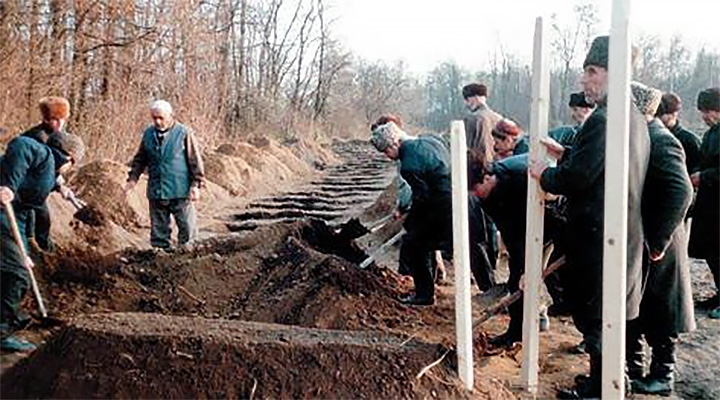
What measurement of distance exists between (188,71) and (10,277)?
11114 millimetres

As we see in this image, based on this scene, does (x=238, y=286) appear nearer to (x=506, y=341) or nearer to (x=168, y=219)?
(x=168, y=219)

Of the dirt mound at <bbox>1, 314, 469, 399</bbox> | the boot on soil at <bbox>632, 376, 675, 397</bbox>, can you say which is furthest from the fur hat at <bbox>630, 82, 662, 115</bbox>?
the dirt mound at <bbox>1, 314, 469, 399</bbox>

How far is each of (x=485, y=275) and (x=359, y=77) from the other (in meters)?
37.8

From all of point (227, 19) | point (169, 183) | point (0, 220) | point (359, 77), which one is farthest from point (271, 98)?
point (0, 220)

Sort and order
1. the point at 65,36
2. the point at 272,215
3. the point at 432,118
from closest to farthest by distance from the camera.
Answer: the point at 65,36 < the point at 272,215 < the point at 432,118

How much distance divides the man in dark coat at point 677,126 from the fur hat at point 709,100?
0.74ft

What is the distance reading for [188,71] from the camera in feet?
46.6

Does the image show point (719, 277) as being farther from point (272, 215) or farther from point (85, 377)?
point (272, 215)

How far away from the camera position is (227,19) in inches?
741

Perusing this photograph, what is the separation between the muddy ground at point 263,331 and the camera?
296 cm

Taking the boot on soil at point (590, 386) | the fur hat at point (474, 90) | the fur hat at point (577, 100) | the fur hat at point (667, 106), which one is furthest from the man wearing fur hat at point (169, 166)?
the fur hat at point (667, 106)

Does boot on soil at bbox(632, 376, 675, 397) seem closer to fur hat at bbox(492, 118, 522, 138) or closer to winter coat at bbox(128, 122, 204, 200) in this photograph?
fur hat at bbox(492, 118, 522, 138)

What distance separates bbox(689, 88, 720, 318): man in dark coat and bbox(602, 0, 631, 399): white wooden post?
2.87 meters

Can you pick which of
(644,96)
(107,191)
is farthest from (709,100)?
(107,191)
